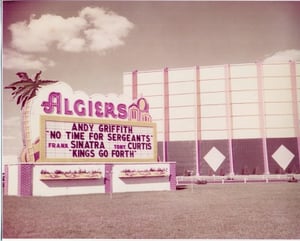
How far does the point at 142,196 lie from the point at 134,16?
8.19ft

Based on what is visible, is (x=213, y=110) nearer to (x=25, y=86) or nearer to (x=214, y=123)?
(x=214, y=123)

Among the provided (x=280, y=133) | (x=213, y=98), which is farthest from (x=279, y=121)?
(x=213, y=98)

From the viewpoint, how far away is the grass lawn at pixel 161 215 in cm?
684

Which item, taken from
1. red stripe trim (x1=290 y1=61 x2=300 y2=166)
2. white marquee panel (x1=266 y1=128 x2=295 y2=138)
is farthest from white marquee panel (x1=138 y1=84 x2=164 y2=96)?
red stripe trim (x1=290 y1=61 x2=300 y2=166)

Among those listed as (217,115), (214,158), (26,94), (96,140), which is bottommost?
(214,158)

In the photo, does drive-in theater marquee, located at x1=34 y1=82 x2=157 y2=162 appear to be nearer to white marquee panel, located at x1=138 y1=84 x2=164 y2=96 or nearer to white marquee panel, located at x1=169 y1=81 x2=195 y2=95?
white marquee panel, located at x1=138 y1=84 x2=164 y2=96

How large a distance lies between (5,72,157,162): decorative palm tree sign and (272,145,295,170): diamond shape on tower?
1693mm

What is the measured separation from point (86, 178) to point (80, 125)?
2.44 feet

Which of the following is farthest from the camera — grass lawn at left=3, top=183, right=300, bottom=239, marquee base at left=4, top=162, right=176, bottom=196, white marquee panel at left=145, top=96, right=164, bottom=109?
white marquee panel at left=145, top=96, right=164, bottom=109

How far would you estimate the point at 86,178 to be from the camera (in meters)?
7.25

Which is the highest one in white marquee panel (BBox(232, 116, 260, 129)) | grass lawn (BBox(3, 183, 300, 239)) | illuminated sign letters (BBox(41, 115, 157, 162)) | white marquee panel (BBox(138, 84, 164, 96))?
white marquee panel (BBox(138, 84, 164, 96))

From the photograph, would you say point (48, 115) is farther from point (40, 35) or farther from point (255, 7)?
point (255, 7)

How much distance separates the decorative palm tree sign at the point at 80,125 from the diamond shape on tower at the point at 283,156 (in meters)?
1.69

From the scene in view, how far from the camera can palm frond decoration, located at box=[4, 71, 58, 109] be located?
23.6ft
